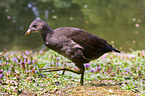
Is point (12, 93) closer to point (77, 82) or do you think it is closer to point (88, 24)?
point (77, 82)

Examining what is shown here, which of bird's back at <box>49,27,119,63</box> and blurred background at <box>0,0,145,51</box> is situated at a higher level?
blurred background at <box>0,0,145,51</box>

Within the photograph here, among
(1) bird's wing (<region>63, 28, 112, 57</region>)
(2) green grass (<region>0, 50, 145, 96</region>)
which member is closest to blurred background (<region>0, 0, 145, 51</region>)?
(2) green grass (<region>0, 50, 145, 96</region>)

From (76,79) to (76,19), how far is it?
8.02m

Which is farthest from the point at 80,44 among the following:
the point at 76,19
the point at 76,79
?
A: the point at 76,19

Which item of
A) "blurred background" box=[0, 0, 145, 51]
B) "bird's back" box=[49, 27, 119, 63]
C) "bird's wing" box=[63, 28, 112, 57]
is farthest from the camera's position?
"blurred background" box=[0, 0, 145, 51]

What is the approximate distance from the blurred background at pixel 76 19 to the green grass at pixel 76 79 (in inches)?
160

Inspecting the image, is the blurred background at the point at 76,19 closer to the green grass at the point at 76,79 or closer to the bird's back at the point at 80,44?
the green grass at the point at 76,79

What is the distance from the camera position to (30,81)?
5016 millimetres

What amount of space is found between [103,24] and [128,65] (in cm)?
679

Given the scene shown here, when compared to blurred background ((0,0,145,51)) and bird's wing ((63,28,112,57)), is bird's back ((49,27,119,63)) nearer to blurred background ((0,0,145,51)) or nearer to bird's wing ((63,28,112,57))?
bird's wing ((63,28,112,57))

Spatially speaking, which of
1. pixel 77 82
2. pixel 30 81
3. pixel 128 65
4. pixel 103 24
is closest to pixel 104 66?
pixel 128 65

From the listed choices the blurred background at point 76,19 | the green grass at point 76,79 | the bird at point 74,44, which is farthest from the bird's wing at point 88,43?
the blurred background at point 76,19

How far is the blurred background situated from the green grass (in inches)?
160

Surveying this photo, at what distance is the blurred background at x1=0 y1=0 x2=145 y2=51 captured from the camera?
11.1 m
